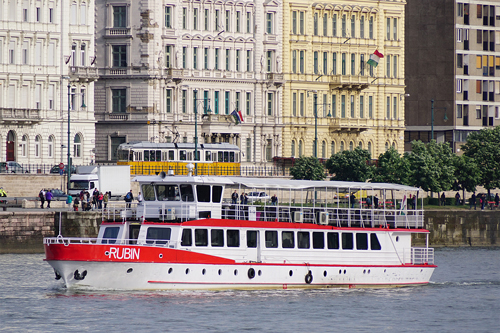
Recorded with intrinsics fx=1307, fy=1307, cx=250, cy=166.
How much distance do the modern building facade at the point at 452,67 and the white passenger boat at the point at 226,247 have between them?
80351 millimetres

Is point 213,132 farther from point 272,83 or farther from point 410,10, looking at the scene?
point 410,10

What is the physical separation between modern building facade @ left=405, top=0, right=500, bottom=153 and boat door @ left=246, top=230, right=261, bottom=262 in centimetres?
8461

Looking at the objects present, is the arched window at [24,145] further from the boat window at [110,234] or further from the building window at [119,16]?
the boat window at [110,234]

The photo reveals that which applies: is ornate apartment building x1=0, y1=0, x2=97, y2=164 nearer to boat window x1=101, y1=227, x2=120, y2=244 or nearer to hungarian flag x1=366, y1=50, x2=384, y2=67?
hungarian flag x1=366, y1=50, x2=384, y2=67

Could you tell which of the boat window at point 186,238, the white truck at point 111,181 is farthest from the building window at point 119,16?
the boat window at point 186,238

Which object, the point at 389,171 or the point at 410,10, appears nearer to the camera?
the point at 389,171

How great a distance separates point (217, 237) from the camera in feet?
187

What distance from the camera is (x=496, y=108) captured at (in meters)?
142

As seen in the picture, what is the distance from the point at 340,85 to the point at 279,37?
822 cm

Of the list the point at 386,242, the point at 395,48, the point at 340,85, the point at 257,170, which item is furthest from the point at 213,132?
the point at 386,242

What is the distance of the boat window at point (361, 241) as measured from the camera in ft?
197

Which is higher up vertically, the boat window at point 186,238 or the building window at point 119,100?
the building window at point 119,100

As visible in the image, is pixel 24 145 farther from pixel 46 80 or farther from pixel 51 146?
pixel 46 80

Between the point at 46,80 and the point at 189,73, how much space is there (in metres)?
14.9
